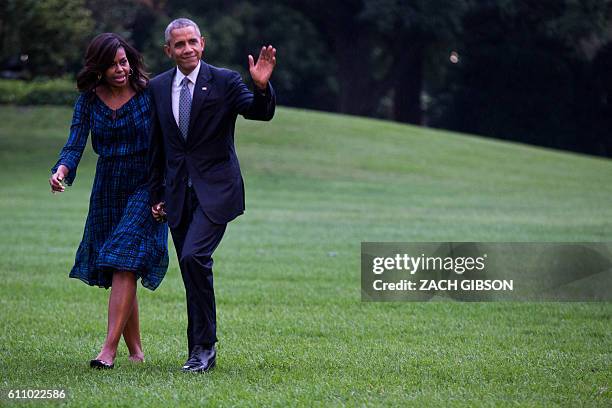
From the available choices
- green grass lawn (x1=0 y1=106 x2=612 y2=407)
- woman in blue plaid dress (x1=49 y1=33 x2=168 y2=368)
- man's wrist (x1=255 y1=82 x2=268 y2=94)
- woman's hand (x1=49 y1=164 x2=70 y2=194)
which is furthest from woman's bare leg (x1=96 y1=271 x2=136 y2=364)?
man's wrist (x1=255 y1=82 x2=268 y2=94)

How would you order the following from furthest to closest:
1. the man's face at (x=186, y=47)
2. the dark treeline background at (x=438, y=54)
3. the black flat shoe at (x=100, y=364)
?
the dark treeline background at (x=438, y=54)
the black flat shoe at (x=100, y=364)
the man's face at (x=186, y=47)

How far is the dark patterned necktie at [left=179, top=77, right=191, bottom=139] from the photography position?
6.52m

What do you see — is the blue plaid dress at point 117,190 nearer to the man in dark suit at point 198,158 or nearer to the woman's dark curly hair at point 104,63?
the woman's dark curly hair at point 104,63

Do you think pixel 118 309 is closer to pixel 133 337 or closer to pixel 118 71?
pixel 133 337

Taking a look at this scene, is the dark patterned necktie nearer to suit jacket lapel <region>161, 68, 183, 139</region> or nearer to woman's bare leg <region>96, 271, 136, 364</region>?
suit jacket lapel <region>161, 68, 183, 139</region>

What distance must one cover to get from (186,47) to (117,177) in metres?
0.97

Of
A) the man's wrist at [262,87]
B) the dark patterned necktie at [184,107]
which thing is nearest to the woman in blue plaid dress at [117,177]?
the dark patterned necktie at [184,107]

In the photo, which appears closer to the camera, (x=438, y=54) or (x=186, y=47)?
(x=186, y=47)

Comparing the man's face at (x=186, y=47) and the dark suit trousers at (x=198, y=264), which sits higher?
the man's face at (x=186, y=47)

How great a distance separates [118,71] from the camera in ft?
22.1

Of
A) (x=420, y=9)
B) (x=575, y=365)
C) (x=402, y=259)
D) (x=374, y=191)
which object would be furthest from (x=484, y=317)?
(x=420, y=9)

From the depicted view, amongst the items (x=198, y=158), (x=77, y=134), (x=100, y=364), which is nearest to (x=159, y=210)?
(x=198, y=158)

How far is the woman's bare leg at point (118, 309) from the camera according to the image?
21.9 feet

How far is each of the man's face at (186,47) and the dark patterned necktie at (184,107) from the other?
90 mm
